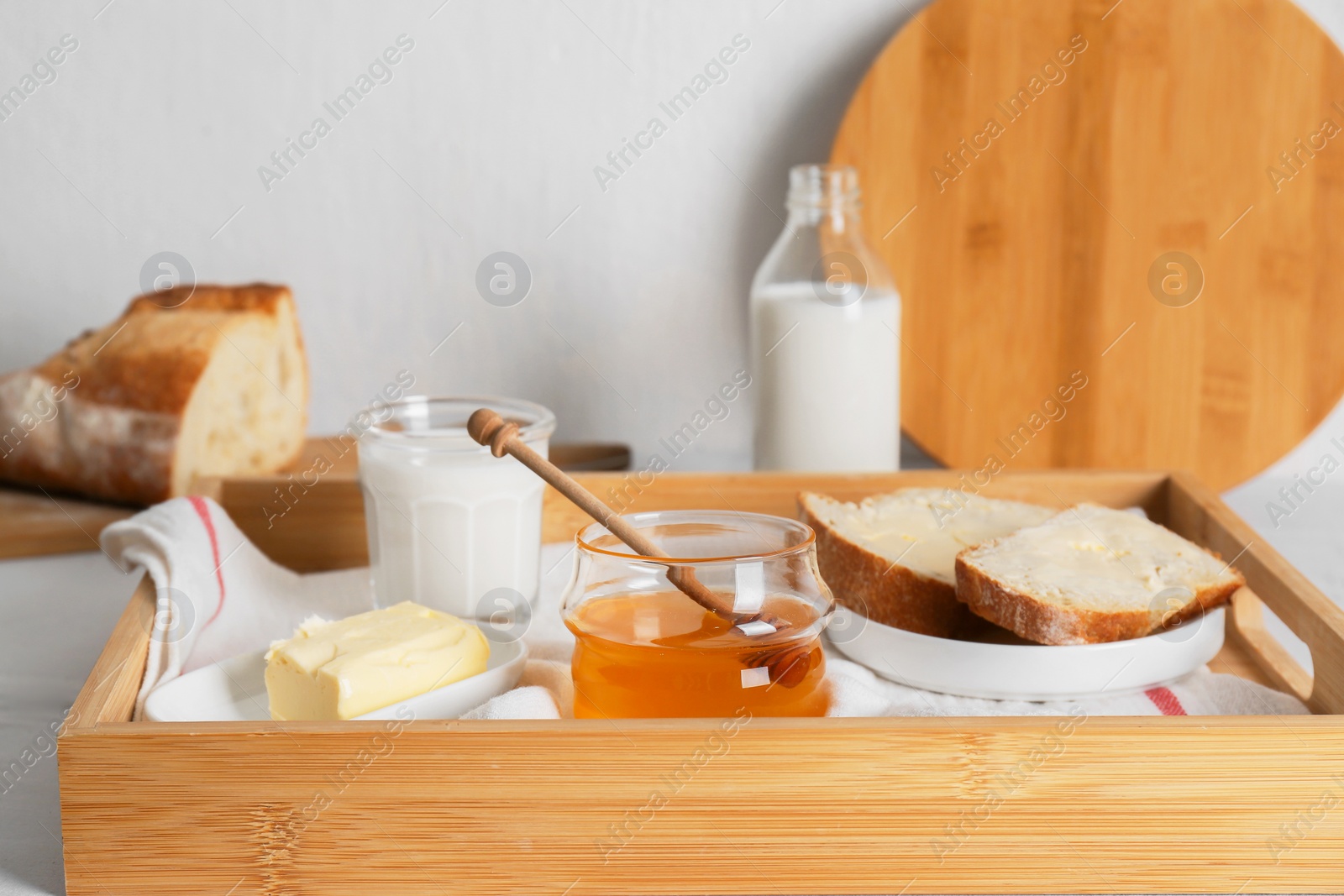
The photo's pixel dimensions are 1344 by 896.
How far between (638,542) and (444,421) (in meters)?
0.33

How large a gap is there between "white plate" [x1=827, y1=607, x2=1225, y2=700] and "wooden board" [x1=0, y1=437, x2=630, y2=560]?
537 mm

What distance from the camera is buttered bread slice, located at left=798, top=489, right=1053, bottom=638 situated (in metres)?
0.76

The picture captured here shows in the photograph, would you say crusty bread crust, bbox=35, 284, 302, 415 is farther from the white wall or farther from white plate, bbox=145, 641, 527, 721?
white plate, bbox=145, 641, 527, 721

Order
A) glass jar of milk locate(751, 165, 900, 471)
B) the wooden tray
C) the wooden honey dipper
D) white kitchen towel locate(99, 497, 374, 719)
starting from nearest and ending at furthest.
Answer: the wooden tray, the wooden honey dipper, white kitchen towel locate(99, 497, 374, 719), glass jar of milk locate(751, 165, 900, 471)

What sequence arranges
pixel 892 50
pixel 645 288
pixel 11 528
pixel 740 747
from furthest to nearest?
pixel 645 288, pixel 892 50, pixel 11 528, pixel 740 747

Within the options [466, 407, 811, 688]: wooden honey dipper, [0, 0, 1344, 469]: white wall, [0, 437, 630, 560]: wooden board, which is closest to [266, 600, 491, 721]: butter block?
[466, 407, 811, 688]: wooden honey dipper

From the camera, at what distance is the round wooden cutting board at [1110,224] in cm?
118

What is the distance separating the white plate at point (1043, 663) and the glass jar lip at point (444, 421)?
303 mm

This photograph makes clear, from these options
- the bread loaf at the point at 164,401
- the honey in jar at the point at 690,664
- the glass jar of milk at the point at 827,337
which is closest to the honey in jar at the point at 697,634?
the honey in jar at the point at 690,664

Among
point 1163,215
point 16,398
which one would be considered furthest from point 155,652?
point 1163,215

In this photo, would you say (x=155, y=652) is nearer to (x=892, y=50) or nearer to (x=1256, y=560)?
(x=1256, y=560)

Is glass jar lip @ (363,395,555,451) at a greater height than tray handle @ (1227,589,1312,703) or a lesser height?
greater

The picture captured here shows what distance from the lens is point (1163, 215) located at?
120 cm

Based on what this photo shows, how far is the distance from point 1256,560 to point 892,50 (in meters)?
0.66
